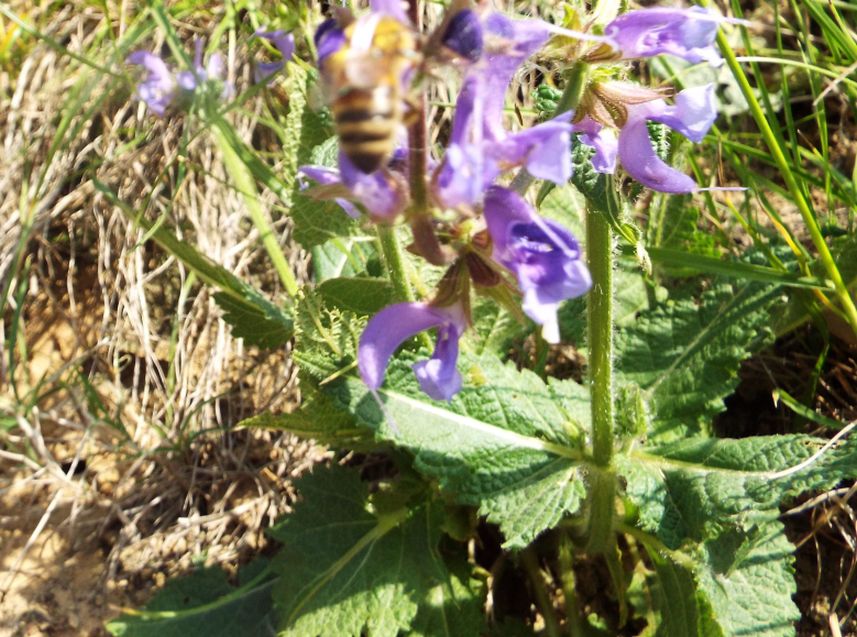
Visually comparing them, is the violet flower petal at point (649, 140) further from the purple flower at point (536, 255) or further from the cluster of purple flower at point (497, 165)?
the purple flower at point (536, 255)

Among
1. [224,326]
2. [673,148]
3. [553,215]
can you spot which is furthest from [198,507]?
[673,148]

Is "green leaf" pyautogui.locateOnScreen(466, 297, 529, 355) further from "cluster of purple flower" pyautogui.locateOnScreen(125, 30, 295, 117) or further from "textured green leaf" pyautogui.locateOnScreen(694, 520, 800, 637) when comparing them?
"cluster of purple flower" pyautogui.locateOnScreen(125, 30, 295, 117)

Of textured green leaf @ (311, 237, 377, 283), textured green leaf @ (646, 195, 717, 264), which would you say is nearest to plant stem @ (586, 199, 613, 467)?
textured green leaf @ (646, 195, 717, 264)

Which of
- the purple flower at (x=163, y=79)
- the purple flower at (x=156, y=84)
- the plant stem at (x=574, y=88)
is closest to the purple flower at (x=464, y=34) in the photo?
the plant stem at (x=574, y=88)

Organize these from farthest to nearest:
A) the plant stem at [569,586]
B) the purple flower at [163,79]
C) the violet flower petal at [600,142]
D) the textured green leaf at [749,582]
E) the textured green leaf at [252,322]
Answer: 1. the purple flower at [163,79]
2. the textured green leaf at [252,322]
3. the plant stem at [569,586]
4. the textured green leaf at [749,582]
5. the violet flower petal at [600,142]

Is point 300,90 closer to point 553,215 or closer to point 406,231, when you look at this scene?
point 406,231
